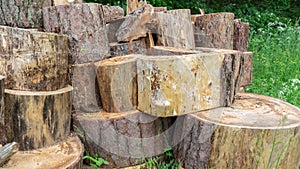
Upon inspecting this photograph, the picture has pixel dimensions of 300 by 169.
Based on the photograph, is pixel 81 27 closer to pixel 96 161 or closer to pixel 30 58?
pixel 30 58

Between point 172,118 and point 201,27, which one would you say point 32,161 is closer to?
point 172,118

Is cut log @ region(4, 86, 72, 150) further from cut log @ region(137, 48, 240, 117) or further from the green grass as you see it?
the green grass

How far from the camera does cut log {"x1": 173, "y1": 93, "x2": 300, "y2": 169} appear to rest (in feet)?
7.29

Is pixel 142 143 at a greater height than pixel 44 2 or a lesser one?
lesser

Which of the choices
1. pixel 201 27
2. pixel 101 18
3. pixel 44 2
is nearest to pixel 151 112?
pixel 101 18

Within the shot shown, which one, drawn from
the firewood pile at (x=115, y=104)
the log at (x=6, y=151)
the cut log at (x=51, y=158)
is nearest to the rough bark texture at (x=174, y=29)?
the firewood pile at (x=115, y=104)

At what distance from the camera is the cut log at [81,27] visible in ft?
8.22

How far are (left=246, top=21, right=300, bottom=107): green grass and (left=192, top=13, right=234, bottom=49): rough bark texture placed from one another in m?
0.88

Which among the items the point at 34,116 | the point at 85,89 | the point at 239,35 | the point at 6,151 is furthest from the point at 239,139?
the point at 239,35

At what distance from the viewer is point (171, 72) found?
2336mm

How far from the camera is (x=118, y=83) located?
2484mm

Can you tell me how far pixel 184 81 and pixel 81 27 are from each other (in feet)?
2.96

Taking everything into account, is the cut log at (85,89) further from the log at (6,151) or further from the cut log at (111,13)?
the cut log at (111,13)

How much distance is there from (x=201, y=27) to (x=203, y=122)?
1.72m
